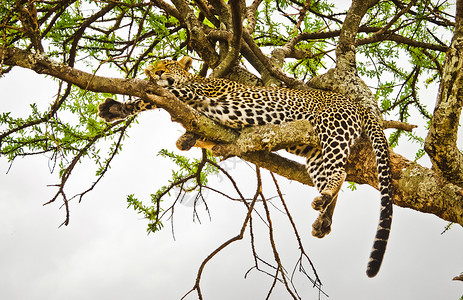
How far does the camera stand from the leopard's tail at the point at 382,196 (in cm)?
475

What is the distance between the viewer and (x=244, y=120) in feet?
18.2

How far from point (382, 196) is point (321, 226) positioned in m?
0.68

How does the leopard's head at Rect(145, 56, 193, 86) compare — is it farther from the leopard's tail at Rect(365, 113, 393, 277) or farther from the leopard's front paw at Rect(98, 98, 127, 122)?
the leopard's tail at Rect(365, 113, 393, 277)

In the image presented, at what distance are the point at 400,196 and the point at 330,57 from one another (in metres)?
3.34

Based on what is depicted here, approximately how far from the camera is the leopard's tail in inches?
187

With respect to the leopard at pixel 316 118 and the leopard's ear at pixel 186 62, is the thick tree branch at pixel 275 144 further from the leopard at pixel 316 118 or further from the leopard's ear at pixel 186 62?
the leopard's ear at pixel 186 62

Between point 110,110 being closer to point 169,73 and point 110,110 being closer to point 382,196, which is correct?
point 169,73

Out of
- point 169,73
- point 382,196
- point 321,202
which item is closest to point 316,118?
point 321,202

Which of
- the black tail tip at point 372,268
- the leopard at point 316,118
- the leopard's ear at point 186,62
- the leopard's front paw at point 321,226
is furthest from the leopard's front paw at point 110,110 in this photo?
the black tail tip at point 372,268

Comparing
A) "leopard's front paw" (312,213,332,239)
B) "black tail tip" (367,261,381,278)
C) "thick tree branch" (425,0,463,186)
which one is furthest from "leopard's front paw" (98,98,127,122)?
"thick tree branch" (425,0,463,186)

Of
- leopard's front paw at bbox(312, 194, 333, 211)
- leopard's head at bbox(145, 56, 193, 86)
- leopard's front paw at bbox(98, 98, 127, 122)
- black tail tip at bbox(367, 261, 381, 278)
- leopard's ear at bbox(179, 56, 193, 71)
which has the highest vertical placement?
leopard's ear at bbox(179, 56, 193, 71)

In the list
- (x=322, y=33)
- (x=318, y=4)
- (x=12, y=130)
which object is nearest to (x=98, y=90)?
(x=12, y=130)

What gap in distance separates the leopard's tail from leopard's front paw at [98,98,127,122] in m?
2.76

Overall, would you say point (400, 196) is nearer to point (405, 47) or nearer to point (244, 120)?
point (244, 120)
